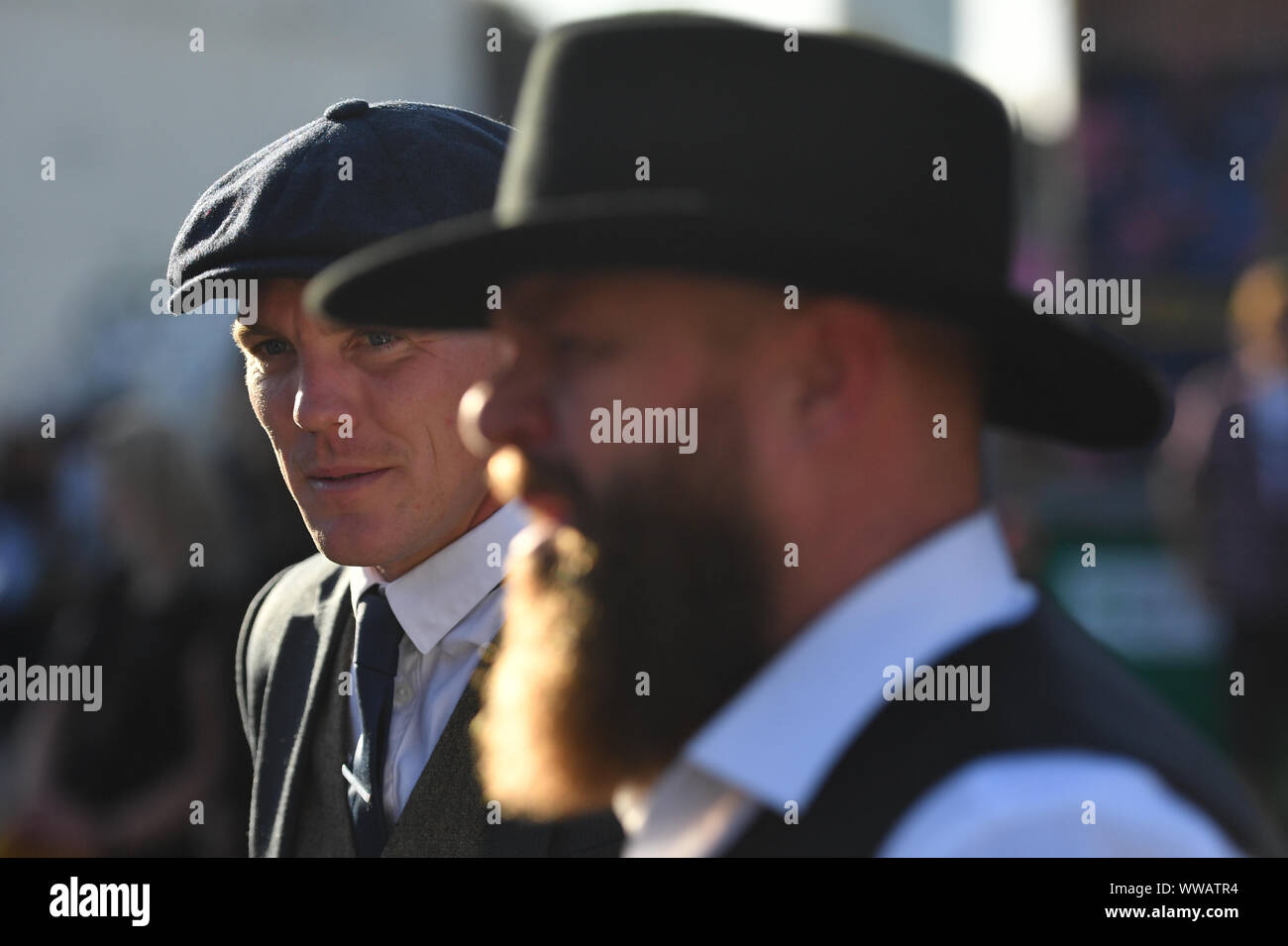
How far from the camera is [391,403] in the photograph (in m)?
2.78

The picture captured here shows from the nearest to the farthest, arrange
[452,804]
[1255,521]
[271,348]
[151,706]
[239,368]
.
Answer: [452,804]
[271,348]
[151,706]
[1255,521]
[239,368]

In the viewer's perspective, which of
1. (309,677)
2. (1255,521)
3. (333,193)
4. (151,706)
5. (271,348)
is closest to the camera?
(333,193)

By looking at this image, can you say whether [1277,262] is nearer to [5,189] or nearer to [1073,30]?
[1073,30]

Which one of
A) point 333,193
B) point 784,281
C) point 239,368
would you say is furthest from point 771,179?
point 239,368

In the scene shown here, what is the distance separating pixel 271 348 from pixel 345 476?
0.29 metres

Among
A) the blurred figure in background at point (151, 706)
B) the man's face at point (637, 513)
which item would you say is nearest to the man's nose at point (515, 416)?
the man's face at point (637, 513)

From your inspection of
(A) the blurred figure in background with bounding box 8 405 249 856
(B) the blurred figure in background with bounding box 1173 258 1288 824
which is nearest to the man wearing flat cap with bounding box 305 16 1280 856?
(A) the blurred figure in background with bounding box 8 405 249 856

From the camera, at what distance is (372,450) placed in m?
2.77

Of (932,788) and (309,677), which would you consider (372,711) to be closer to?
(309,677)

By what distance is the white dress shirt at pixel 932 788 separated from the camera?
1.52 metres

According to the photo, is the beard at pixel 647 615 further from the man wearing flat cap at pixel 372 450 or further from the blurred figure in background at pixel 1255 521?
the blurred figure in background at pixel 1255 521

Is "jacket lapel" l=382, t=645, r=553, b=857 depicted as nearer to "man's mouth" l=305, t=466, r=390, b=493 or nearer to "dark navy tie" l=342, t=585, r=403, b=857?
"dark navy tie" l=342, t=585, r=403, b=857
